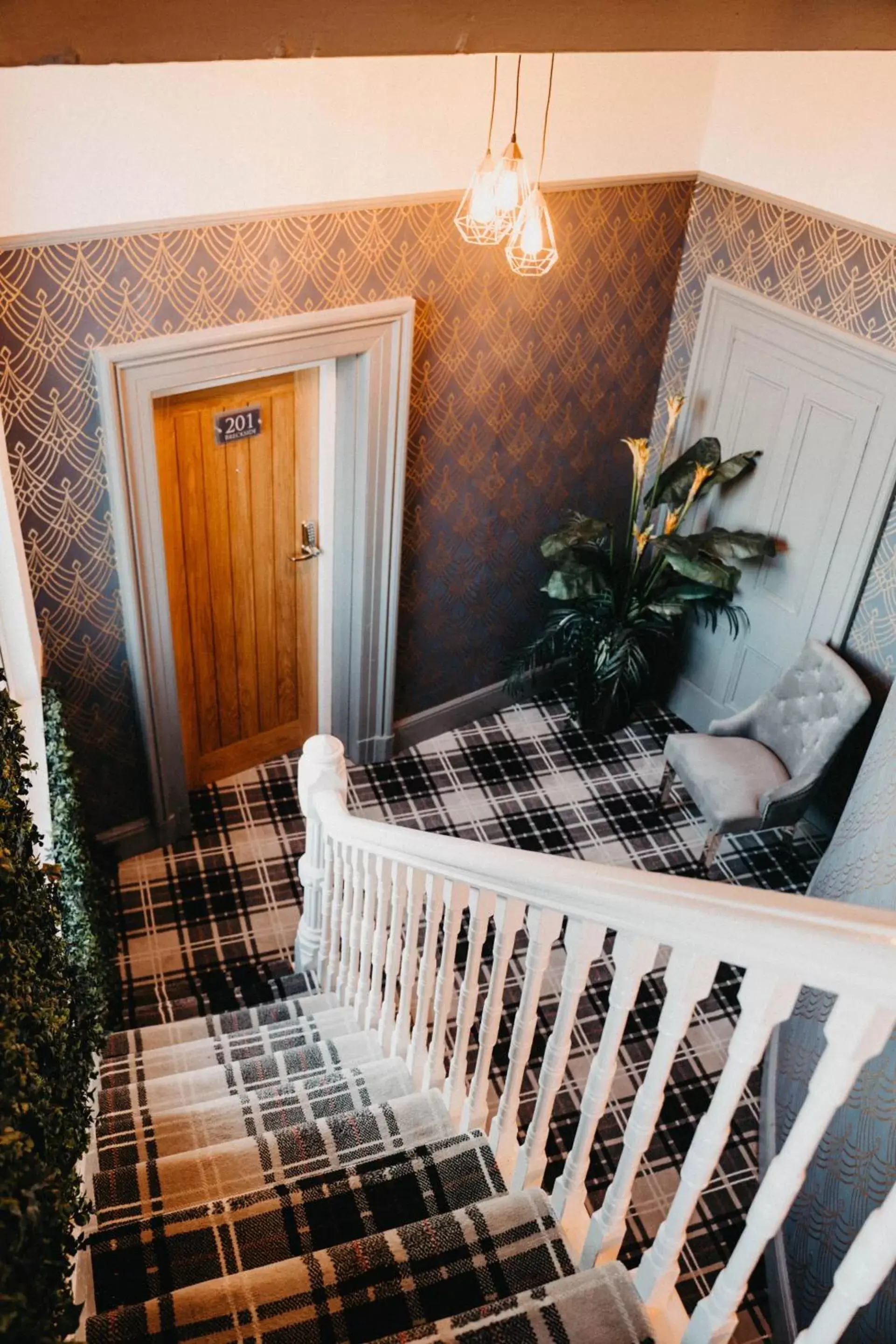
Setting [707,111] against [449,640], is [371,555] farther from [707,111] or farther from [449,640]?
[707,111]

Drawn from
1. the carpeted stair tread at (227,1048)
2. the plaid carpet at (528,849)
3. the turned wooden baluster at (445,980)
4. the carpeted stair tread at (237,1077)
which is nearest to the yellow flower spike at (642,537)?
the plaid carpet at (528,849)

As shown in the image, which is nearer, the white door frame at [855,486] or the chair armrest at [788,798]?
the white door frame at [855,486]

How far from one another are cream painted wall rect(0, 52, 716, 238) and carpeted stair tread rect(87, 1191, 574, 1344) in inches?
116

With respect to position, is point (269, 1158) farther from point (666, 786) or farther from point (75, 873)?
point (666, 786)

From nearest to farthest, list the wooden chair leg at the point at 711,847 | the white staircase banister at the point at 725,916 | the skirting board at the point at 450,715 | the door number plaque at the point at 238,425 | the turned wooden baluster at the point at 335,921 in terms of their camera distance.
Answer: the white staircase banister at the point at 725,916 < the turned wooden baluster at the point at 335,921 < the door number plaque at the point at 238,425 < the wooden chair leg at the point at 711,847 < the skirting board at the point at 450,715

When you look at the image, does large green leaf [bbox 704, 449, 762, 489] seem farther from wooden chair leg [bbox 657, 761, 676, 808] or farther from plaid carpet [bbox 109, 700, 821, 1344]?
plaid carpet [bbox 109, 700, 821, 1344]

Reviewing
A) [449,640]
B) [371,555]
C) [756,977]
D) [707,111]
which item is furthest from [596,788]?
[756,977]

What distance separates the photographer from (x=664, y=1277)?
1632mm

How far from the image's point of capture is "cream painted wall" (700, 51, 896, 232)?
13.8ft

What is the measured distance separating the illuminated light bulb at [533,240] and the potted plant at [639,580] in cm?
87

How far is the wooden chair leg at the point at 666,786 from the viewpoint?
205 inches

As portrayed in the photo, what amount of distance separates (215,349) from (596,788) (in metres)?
2.80

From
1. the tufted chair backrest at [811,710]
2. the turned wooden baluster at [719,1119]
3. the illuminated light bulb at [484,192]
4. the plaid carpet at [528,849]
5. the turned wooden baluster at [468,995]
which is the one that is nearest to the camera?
the turned wooden baluster at [719,1119]

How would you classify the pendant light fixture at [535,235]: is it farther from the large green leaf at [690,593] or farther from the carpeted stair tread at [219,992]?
the carpeted stair tread at [219,992]
